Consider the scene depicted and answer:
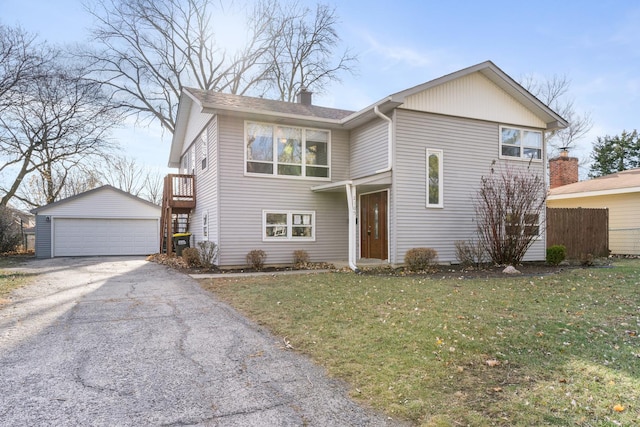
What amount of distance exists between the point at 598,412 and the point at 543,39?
56.5ft

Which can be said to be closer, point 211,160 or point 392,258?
point 392,258

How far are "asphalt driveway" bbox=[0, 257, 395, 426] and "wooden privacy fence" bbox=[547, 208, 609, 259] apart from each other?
12670 millimetres

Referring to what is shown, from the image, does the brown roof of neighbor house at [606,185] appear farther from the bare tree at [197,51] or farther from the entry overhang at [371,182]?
the bare tree at [197,51]

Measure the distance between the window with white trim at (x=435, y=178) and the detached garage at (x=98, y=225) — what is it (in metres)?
15.3

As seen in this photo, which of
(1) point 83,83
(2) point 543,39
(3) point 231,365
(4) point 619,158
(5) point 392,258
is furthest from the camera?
(4) point 619,158

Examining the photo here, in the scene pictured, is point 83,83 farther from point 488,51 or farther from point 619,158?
point 619,158

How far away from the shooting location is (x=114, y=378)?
3.45 m

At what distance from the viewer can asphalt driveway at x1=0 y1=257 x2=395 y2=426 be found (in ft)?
9.11

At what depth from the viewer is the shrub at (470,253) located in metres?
11.4

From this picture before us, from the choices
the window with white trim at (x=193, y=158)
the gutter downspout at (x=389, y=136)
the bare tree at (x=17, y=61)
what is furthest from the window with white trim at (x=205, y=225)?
the bare tree at (x=17, y=61)

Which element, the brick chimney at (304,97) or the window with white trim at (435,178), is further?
the brick chimney at (304,97)

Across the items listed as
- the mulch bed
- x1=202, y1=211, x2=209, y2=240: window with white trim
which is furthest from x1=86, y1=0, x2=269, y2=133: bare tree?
the mulch bed

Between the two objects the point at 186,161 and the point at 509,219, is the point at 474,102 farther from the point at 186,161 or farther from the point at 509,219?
the point at 186,161

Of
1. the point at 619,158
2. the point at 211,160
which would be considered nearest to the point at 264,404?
the point at 211,160
